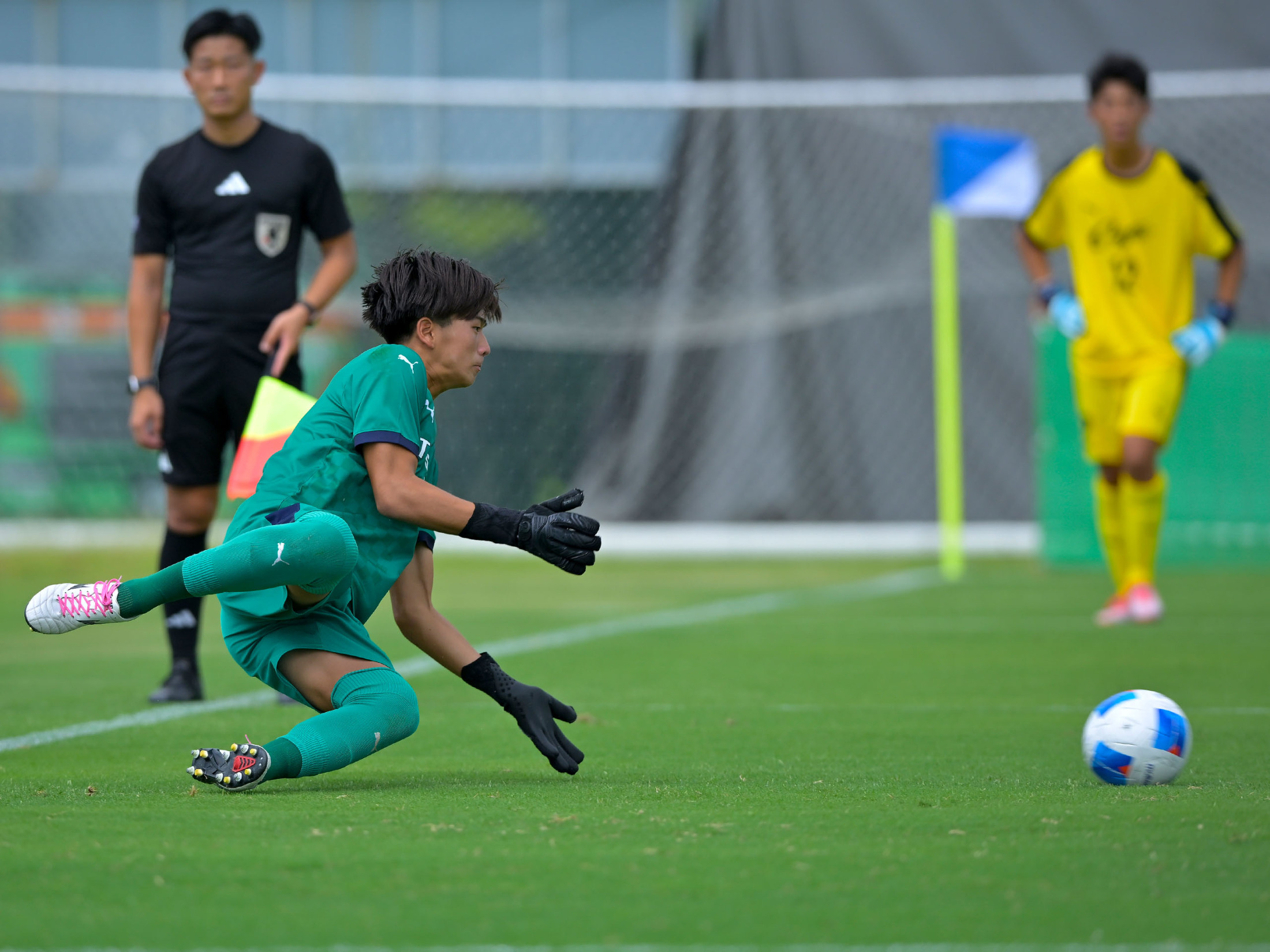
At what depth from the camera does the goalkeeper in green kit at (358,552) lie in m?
3.08

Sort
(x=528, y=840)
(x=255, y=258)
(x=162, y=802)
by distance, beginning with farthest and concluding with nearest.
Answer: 1. (x=255, y=258)
2. (x=162, y=802)
3. (x=528, y=840)

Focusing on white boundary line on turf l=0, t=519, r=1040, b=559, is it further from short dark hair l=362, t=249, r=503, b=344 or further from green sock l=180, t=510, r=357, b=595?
green sock l=180, t=510, r=357, b=595

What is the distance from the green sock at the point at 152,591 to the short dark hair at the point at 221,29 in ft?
7.00

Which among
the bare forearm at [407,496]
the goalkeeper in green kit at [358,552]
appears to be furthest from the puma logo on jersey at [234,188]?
the bare forearm at [407,496]

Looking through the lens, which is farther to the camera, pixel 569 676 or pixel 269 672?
pixel 569 676

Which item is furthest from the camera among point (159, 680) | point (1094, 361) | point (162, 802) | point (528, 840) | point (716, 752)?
point (1094, 361)

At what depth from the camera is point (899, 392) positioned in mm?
13023

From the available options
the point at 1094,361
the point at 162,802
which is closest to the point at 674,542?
the point at 1094,361

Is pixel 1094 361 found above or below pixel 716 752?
above

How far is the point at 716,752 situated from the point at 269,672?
→ 3.36ft

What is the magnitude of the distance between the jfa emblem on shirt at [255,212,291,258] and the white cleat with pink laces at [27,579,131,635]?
193 centimetres

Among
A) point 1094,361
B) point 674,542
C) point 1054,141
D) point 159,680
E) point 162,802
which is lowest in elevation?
point 674,542

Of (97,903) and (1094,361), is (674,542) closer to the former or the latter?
(1094,361)

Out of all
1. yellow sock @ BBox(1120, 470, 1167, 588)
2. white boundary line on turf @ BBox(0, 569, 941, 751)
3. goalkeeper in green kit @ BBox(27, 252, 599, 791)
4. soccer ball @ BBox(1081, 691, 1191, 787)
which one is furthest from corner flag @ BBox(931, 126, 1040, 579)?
goalkeeper in green kit @ BBox(27, 252, 599, 791)
